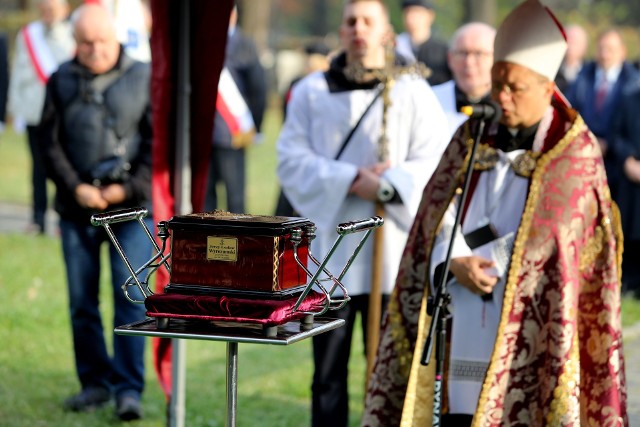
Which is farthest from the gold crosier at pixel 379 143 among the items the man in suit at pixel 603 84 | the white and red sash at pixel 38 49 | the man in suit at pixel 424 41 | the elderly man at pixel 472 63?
the white and red sash at pixel 38 49

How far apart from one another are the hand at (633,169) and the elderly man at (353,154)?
5.80 meters

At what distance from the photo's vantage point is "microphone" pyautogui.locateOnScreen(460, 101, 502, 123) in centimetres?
480

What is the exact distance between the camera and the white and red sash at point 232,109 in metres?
10.8

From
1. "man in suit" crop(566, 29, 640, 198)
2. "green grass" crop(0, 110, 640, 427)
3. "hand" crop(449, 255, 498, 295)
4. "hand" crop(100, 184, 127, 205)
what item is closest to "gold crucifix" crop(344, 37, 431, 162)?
"hand" crop(449, 255, 498, 295)

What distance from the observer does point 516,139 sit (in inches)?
216

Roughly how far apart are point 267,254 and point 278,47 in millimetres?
39801

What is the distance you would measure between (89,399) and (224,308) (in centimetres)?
383

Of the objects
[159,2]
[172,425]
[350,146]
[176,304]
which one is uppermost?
[159,2]

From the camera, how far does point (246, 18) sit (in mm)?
28922

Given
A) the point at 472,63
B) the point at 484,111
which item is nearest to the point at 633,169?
the point at 472,63

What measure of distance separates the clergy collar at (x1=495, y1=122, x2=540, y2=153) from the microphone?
531 millimetres

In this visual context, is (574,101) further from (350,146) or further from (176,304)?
(176,304)

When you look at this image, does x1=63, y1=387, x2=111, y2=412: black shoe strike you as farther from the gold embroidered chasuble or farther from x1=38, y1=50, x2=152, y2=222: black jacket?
the gold embroidered chasuble

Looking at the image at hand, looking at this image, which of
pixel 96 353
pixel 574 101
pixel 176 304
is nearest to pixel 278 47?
pixel 574 101
